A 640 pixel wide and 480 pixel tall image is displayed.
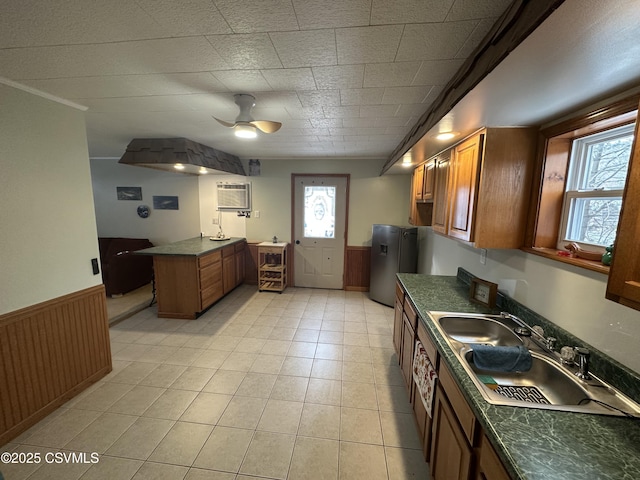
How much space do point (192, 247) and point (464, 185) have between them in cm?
357

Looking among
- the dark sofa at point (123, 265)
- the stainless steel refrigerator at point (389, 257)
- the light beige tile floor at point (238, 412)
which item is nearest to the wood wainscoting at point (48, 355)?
the light beige tile floor at point (238, 412)

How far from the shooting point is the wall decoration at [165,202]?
489cm

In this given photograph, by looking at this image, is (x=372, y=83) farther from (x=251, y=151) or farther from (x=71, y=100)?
(x=251, y=151)

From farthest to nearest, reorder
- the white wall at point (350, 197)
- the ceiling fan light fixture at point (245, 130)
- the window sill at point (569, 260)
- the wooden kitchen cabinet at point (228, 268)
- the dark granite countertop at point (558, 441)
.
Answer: the white wall at point (350, 197) < the wooden kitchen cabinet at point (228, 268) < the ceiling fan light fixture at point (245, 130) < the window sill at point (569, 260) < the dark granite countertop at point (558, 441)

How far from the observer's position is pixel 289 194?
473 centimetres

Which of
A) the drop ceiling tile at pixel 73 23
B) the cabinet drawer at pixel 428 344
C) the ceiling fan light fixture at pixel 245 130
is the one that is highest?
the drop ceiling tile at pixel 73 23

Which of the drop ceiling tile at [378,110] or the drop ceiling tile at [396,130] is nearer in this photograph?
the drop ceiling tile at [378,110]

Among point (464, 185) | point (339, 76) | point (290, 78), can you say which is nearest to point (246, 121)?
point (290, 78)

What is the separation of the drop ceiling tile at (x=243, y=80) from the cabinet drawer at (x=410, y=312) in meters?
1.92

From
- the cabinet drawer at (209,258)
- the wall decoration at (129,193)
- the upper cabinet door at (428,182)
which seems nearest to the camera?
the upper cabinet door at (428,182)

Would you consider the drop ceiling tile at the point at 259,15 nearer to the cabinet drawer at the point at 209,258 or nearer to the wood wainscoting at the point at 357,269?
the cabinet drawer at the point at 209,258

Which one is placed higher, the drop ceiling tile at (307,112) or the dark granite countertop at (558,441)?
the drop ceiling tile at (307,112)

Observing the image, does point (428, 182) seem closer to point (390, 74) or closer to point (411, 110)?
point (411, 110)

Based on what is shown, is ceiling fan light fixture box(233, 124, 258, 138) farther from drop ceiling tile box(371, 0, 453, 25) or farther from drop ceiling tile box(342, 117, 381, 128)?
drop ceiling tile box(371, 0, 453, 25)
